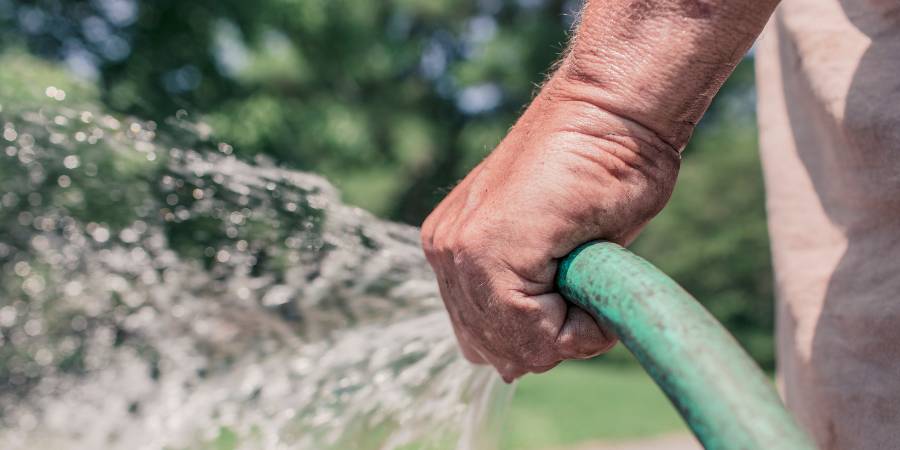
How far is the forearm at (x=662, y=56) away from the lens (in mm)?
1192

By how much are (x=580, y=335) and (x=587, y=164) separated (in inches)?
8.0

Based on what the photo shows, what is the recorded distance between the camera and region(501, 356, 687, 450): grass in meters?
Result: 9.87

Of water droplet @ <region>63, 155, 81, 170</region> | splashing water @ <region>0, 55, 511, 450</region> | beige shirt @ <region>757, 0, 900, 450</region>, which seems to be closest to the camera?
beige shirt @ <region>757, 0, 900, 450</region>

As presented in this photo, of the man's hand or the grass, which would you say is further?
the grass

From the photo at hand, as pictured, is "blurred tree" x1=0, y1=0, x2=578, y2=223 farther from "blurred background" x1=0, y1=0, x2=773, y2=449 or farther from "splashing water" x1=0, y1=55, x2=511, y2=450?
"splashing water" x1=0, y1=55, x2=511, y2=450

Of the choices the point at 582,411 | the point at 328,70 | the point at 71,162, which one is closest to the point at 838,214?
the point at 71,162

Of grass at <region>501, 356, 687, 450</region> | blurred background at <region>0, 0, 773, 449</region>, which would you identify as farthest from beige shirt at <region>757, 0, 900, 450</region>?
blurred background at <region>0, 0, 773, 449</region>

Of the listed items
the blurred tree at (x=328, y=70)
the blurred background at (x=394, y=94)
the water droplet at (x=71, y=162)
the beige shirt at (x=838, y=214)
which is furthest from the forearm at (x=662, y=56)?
the blurred tree at (x=328, y=70)

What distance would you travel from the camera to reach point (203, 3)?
14.3 meters

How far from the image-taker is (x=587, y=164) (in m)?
1.20

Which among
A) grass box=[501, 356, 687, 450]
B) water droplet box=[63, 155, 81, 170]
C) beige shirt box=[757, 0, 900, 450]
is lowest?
grass box=[501, 356, 687, 450]

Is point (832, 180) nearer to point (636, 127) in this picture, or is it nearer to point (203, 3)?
point (636, 127)

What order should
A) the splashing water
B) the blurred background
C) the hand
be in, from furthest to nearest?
1. the blurred background
2. the splashing water
3. the hand

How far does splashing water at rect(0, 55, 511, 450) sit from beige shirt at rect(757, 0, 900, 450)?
546 mm
